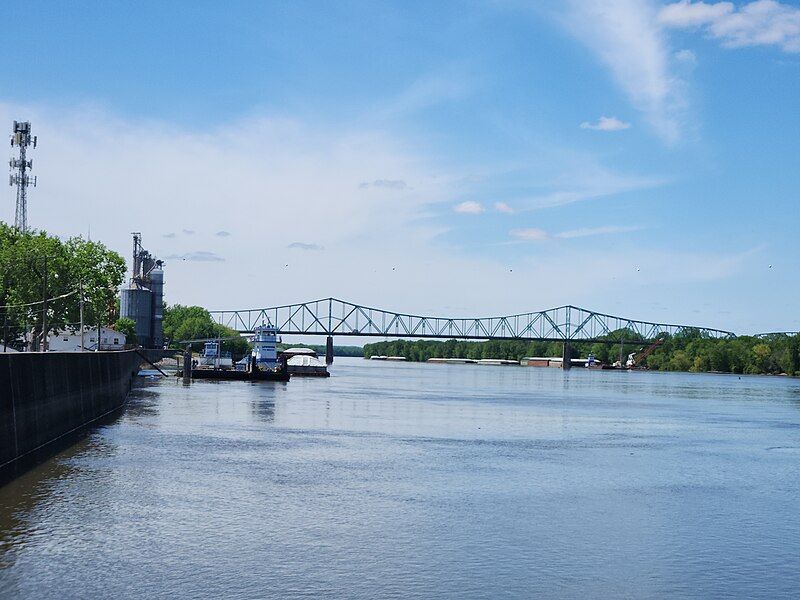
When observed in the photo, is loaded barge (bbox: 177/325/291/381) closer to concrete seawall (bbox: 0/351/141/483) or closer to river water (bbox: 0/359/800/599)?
concrete seawall (bbox: 0/351/141/483)

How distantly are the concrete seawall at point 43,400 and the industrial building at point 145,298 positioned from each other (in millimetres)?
98617

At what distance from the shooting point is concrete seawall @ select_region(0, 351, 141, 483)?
2717cm

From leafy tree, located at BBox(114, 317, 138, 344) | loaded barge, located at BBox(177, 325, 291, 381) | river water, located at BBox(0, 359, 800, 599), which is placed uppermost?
leafy tree, located at BBox(114, 317, 138, 344)

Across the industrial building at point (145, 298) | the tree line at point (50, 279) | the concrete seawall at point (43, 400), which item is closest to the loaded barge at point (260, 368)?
the tree line at point (50, 279)

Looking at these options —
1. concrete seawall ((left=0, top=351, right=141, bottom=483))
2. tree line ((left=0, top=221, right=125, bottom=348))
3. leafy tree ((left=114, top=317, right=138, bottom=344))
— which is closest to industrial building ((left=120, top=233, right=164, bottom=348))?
leafy tree ((left=114, top=317, right=138, bottom=344))

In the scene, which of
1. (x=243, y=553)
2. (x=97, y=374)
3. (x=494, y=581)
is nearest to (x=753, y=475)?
(x=494, y=581)

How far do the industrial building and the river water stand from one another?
105218 mm

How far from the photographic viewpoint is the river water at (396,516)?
17109 millimetres

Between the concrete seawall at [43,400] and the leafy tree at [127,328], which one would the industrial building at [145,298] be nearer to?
the leafy tree at [127,328]

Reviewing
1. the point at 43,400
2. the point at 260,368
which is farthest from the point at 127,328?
the point at 43,400

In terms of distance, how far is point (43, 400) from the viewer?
32812 mm

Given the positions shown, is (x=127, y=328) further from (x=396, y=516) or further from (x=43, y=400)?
(x=396, y=516)

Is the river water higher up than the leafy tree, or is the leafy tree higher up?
the leafy tree

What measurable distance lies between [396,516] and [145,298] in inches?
5148
